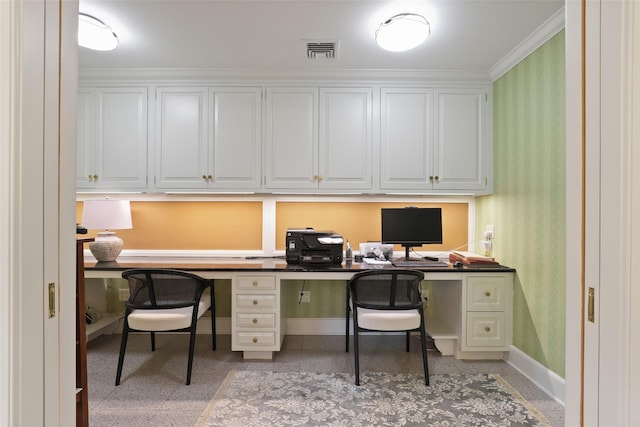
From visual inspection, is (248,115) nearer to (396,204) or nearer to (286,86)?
(286,86)

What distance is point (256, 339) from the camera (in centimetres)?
258

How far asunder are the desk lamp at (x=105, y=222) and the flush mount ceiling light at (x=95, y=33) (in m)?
1.27

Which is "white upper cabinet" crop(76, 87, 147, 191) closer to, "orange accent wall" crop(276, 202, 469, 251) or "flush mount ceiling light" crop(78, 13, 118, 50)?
"flush mount ceiling light" crop(78, 13, 118, 50)

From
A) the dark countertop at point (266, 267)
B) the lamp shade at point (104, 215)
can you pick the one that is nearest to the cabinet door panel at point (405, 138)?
the dark countertop at point (266, 267)

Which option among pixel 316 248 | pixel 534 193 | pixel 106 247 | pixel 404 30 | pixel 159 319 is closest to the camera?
pixel 404 30

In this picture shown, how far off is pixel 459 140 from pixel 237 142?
2.01m

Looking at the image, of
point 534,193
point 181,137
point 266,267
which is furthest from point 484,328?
point 181,137

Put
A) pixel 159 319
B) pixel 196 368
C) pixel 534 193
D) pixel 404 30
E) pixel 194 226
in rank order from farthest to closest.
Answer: pixel 194 226
pixel 196 368
pixel 534 193
pixel 159 319
pixel 404 30

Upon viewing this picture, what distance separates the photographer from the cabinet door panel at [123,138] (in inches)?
114

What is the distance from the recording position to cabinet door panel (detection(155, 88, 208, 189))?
9.54ft
